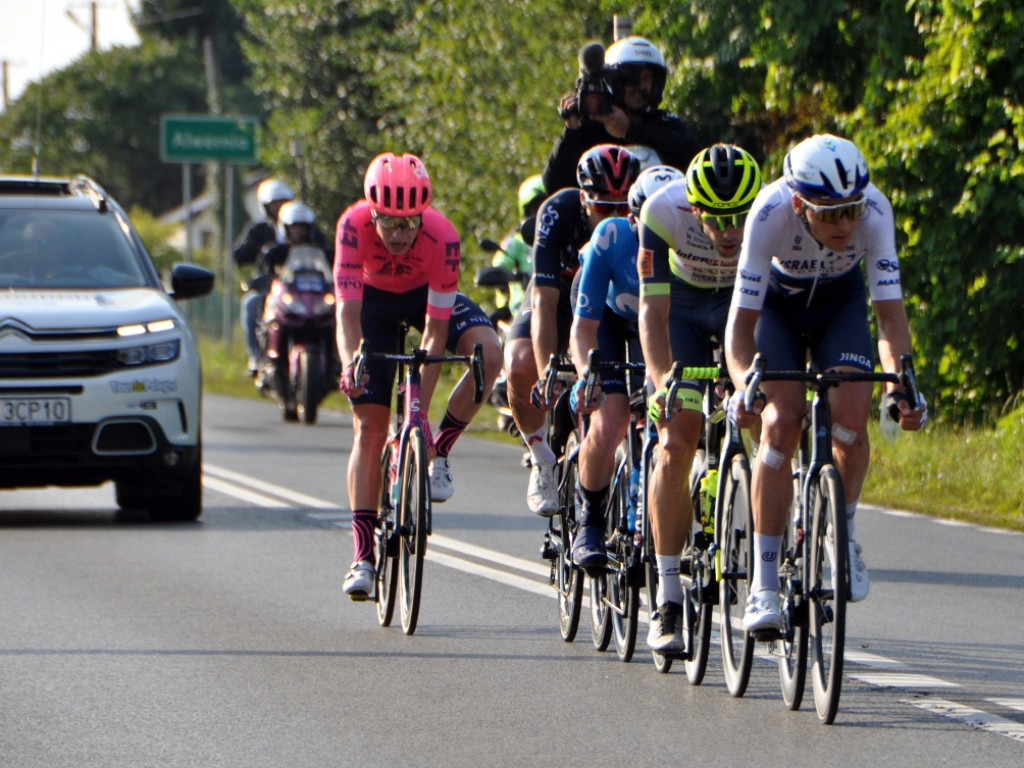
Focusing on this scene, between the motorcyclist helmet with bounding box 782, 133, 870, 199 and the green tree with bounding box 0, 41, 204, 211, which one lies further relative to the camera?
the green tree with bounding box 0, 41, 204, 211

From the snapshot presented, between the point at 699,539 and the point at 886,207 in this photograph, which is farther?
the point at 699,539

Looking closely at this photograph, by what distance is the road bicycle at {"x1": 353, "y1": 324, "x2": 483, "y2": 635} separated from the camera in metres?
8.16

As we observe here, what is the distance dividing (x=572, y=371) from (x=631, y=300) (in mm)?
555

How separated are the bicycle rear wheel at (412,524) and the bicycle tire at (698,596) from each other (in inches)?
51.2

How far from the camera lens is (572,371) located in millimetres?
8281

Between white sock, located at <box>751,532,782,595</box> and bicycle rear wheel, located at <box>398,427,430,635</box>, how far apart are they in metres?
1.88

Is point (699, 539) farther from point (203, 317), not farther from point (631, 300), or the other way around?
point (203, 317)

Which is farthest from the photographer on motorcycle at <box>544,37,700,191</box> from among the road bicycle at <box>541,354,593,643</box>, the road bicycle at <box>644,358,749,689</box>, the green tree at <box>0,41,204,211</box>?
the green tree at <box>0,41,204,211</box>

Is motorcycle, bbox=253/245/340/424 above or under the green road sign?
under

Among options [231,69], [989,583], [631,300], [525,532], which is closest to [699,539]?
[631,300]

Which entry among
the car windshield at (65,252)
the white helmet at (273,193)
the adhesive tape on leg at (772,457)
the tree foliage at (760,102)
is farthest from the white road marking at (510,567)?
the white helmet at (273,193)

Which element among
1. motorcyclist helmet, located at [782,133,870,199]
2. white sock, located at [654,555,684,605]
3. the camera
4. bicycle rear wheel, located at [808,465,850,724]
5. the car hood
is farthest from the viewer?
the car hood

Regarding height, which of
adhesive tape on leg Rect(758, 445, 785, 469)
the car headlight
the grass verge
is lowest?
the grass verge

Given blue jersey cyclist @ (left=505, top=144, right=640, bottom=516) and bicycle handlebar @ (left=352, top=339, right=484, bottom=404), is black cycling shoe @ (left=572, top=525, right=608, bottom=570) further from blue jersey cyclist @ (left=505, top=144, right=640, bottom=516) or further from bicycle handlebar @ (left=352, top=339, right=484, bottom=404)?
bicycle handlebar @ (left=352, top=339, right=484, bottom=404)
